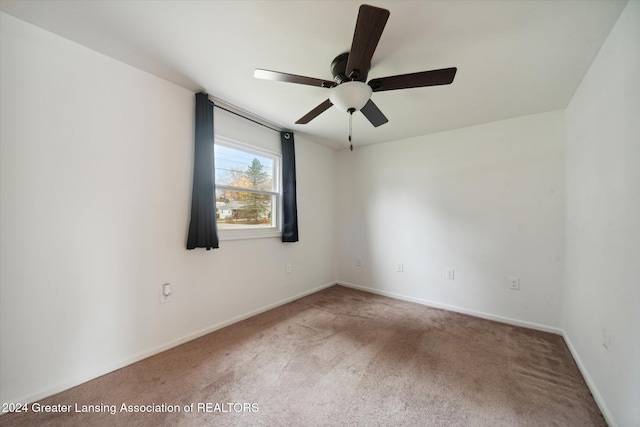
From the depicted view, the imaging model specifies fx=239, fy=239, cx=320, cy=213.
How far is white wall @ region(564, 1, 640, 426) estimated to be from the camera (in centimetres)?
121

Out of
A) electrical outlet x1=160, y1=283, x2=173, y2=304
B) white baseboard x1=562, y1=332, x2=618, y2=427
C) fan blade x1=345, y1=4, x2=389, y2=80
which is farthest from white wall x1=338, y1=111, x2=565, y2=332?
electrical outlet x1=160, y1=283, x2=173, y2=304

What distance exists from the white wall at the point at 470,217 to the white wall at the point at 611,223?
43 cm

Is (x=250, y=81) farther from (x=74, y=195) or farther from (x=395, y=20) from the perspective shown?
(x=74, y=195)

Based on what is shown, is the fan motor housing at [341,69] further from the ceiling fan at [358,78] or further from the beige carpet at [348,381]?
the beige carpet at [348,381]

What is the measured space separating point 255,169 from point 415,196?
2164 mm

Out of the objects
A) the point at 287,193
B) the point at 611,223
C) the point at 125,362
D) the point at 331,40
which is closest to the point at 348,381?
the point at 125,362

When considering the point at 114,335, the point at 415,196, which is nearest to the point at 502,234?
the point at 415,196

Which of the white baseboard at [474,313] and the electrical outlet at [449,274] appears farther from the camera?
the electrical outlet at [449,274]

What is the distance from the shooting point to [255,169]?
9.54 ft

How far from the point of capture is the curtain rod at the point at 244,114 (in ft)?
7.91

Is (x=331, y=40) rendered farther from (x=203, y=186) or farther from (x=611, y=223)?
(x=611, y=223)

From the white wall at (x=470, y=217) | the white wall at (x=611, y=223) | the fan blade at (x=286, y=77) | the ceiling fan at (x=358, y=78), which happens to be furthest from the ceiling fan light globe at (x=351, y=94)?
the white wall at (x=470, y=217)

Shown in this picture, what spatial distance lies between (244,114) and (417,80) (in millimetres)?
1865

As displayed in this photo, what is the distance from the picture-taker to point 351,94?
1617mm
